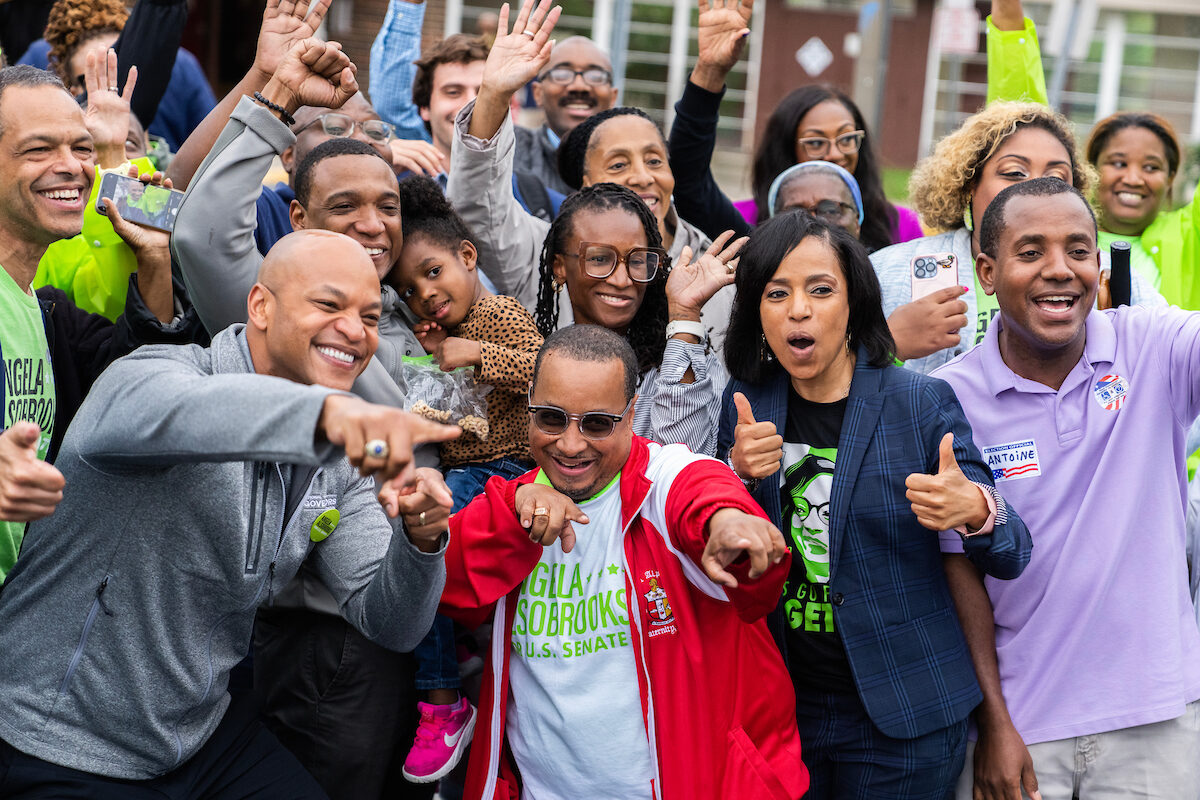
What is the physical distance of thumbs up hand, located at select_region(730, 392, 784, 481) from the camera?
3.24 metres

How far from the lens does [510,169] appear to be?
446 centimetres

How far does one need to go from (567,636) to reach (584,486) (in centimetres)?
42

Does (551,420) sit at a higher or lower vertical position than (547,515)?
higher

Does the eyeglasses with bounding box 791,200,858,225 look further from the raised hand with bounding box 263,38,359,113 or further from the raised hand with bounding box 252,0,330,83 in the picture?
the raised hand with bounding box 252,0,330,83

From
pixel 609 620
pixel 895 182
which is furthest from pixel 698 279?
pixel 895 182

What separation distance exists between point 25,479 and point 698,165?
3.21 meters

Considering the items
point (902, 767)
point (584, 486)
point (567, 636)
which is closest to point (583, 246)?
point (584, 486)

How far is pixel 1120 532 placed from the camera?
134 inches

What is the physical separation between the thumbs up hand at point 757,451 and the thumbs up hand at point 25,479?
5.73 ft

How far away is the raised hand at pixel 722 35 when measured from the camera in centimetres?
477

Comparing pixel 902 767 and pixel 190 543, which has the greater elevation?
pixel 190 543

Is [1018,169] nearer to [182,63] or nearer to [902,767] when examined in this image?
[902,767]

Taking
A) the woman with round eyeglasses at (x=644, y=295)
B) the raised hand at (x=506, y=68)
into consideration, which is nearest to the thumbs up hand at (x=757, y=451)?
the woman with round eyeglasses at (x=644, y=295)

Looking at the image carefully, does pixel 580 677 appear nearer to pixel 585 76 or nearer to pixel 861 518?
pixel 861 518
